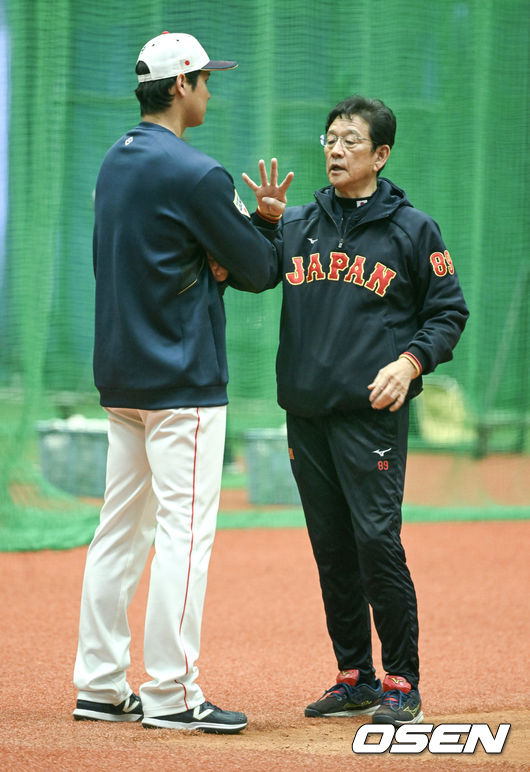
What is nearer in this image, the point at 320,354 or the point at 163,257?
the point at 163,257

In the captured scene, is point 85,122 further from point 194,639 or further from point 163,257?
point 194,639

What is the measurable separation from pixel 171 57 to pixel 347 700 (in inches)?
74.3

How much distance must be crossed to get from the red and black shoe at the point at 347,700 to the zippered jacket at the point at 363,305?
823 mm

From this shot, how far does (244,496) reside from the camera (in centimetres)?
688

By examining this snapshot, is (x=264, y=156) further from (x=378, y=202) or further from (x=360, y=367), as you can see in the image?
(x=360, y=367)

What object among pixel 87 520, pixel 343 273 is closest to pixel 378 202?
pixel 343 273

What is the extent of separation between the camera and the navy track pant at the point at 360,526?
9.60 ft

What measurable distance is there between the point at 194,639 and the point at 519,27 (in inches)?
220

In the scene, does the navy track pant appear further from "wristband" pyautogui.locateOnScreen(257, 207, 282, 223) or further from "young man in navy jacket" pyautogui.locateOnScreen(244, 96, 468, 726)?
"wristband" pyautogui.locateOnScreen(257, 207, 282, 223)

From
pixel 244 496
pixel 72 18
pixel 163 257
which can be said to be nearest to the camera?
pixel 163 257

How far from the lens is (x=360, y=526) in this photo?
293 centimetres

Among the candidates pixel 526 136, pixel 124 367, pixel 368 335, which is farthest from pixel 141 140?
pixel 526 136

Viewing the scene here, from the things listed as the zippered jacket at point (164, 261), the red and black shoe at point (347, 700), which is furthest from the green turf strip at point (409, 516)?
the zippered jacket at point (164, 261)

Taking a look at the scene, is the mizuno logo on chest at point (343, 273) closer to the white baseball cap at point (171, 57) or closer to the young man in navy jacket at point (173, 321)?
the young man in navy jacket at point (173, 321)
